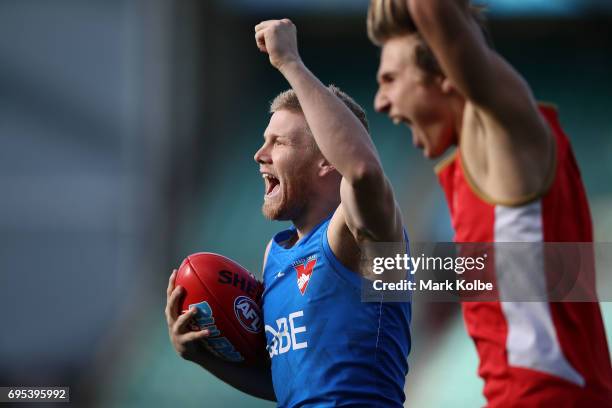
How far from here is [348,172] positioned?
2.86 meters

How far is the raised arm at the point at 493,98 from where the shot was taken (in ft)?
7.43

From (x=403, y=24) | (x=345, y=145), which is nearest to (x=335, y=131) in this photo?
(x=345, y=145)

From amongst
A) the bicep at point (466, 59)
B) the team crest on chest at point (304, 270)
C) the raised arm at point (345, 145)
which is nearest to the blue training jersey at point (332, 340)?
the team crest on chest at point (304, 270)

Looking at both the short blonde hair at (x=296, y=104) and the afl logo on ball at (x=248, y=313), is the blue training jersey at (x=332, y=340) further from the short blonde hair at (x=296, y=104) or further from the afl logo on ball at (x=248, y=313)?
the short blonde hair at (x=296, y=104)

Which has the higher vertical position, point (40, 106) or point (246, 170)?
point (40, 106)

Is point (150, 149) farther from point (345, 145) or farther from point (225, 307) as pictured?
point (345, 145)

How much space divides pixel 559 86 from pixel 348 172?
869cm

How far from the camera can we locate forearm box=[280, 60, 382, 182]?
2.86 m

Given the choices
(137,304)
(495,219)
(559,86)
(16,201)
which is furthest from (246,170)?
(495,219)

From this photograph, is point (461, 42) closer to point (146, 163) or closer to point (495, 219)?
point (495, 219)

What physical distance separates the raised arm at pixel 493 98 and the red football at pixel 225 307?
4.87 feet

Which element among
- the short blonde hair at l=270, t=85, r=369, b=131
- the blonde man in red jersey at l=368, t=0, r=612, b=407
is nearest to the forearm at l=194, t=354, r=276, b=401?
the short blonde hair at l=270, t=85, r=369, b=131

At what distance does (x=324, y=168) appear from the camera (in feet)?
11.8

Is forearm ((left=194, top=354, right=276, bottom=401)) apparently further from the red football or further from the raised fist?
the raised fist
